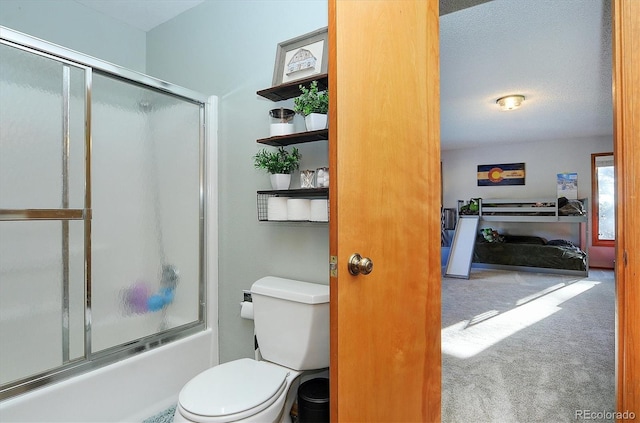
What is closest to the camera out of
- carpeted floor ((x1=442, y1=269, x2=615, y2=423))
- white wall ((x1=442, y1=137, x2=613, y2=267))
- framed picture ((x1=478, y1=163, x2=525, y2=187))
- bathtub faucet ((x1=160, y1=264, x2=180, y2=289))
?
carpeted floor ((x1=442, y1=269, x2=615, y2=423))

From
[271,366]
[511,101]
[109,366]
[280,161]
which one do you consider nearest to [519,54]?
[511,101]

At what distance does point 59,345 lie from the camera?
159 cm

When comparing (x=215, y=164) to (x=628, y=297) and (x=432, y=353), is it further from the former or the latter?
(x=628, y=297)

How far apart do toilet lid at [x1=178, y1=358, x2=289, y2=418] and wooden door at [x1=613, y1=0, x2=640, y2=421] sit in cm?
121

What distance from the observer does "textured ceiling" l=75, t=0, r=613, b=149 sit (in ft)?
7.14

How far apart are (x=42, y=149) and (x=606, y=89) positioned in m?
4.66

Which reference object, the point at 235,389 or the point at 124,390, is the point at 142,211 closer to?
the point at 124,390

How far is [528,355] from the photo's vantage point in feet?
8.16

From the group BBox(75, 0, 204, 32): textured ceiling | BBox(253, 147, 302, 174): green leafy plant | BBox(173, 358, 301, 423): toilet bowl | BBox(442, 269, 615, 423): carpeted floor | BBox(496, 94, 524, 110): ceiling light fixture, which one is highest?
BBox(75, 0, 204, 32): textured ceiling

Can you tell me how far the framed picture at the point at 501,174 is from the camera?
252 inches

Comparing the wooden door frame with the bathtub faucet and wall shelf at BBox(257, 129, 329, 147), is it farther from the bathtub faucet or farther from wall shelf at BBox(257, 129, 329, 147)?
the bathtub faucet

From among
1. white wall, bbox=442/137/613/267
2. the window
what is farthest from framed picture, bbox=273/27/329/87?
the window

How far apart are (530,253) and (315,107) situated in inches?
222

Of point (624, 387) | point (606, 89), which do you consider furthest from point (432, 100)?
point (606, 89)
